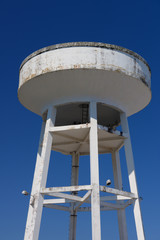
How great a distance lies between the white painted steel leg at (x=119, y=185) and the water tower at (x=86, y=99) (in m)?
0.04

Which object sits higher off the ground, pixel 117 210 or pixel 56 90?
pixel 56 90

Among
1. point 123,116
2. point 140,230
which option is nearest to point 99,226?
point 140,230

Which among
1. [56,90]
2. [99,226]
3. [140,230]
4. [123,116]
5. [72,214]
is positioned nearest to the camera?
[99,226]

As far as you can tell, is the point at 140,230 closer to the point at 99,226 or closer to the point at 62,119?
the point at 99,226

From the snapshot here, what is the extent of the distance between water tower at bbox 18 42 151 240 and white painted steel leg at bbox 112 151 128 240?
0.14 ft

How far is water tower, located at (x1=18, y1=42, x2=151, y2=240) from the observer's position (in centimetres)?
1115

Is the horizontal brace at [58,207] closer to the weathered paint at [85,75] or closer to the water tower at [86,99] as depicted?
the water tower at [86,99]

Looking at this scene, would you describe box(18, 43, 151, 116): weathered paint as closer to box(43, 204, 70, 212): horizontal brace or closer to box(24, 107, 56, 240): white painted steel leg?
box(24, 107, 56, 240): white painted steel leg

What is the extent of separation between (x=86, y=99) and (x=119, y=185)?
4.45m

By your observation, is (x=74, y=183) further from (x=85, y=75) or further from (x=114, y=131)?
(x=85, y=75)

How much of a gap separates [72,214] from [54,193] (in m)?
3.29

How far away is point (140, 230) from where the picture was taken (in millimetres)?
11328

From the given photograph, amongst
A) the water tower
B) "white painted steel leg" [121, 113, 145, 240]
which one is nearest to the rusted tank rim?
the water tower

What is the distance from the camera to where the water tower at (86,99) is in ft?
36.6
